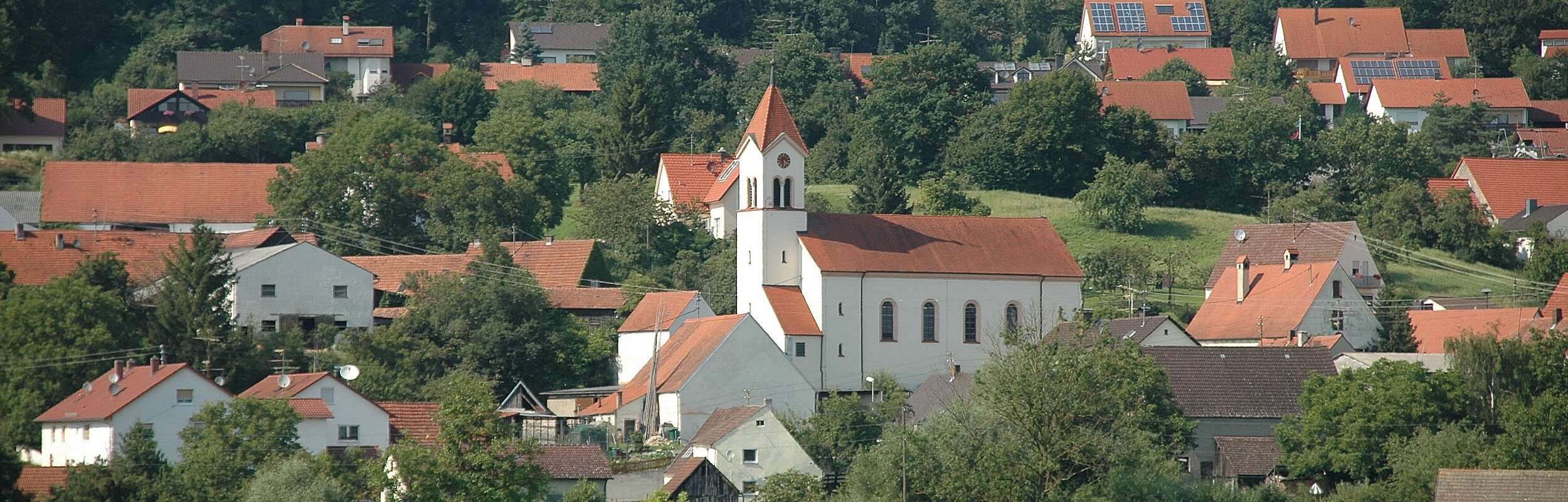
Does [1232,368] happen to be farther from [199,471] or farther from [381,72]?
[381,72]

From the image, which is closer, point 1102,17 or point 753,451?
point 753,451

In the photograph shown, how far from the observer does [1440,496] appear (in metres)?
46.5

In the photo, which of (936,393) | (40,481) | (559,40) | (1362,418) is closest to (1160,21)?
(559,40)

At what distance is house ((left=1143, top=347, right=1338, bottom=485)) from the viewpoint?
5294 centimetres

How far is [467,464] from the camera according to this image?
40.0 metres

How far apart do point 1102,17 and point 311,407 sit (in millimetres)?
85893

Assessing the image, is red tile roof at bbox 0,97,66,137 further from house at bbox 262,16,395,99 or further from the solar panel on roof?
the solar panel on roof

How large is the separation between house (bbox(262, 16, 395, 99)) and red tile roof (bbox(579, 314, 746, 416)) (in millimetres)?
49096

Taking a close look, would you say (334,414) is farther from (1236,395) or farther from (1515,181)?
(1515,181)

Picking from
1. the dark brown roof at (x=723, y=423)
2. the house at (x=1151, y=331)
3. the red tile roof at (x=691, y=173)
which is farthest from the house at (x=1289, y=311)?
the red tile roof at (x=691, y=173)

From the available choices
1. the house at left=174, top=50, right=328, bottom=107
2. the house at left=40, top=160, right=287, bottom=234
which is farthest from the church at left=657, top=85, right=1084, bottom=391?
the house at left=174, top=50, right=328, bottom=107

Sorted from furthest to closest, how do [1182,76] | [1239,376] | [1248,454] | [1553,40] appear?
[1553,40]
[1182,76]
[1239,376]
[1248,454]

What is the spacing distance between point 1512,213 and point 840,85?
30.9 meters

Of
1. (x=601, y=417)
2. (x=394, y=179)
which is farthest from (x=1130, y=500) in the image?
(x=394, y=179)
